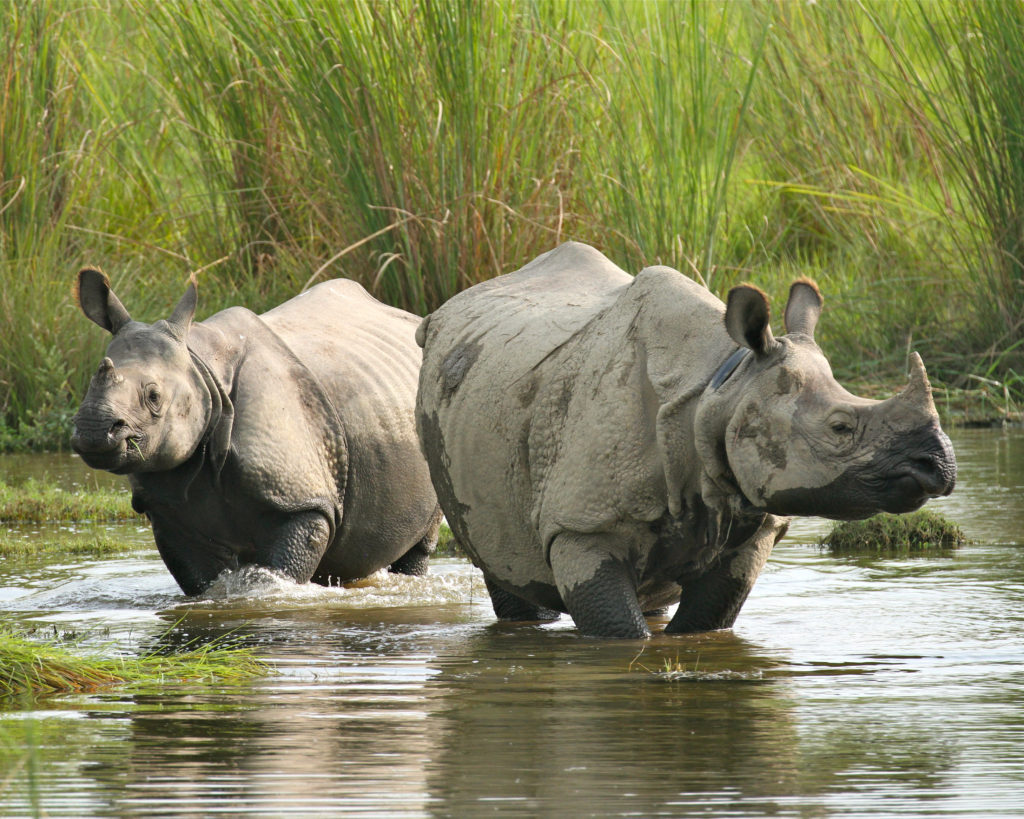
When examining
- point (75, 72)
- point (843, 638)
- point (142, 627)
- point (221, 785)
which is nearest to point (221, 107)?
point (75, 72)

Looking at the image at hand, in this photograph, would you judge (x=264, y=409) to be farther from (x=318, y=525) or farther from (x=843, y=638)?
(x=843, y=638)

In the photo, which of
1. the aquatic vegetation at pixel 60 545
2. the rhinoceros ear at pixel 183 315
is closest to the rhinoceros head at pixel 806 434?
the rhinoceros ear at pixel 183 315

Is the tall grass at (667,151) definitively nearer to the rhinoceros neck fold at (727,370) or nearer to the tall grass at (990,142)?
the tall grass at (990,142)

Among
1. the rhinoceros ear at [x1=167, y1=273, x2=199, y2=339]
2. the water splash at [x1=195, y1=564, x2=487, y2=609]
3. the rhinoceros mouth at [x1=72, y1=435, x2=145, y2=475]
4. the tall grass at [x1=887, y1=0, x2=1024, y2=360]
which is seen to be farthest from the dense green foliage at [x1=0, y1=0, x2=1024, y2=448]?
the rhinoceros mouth at [x1=72, y1=435, x2=145, y2=475]

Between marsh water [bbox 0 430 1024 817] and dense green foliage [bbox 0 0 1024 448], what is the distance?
3851mm

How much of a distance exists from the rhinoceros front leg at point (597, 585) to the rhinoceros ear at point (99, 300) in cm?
225

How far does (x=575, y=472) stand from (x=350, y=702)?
1201 mm

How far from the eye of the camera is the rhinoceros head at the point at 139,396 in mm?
6625

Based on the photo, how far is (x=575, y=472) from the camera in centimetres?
561

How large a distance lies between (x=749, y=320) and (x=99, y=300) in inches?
113

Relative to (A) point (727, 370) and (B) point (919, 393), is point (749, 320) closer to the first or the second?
(A) point (727, 370)

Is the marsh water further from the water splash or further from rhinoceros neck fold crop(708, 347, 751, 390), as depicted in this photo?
rhinoceros neck fold crop(708, 347, 751, 390)

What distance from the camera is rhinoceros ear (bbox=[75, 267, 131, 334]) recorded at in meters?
6.92

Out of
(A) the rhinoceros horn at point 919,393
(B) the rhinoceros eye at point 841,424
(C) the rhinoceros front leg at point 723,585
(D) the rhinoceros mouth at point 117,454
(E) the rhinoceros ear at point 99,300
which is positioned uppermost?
(E) the rhinoceros ear at point 99,300
